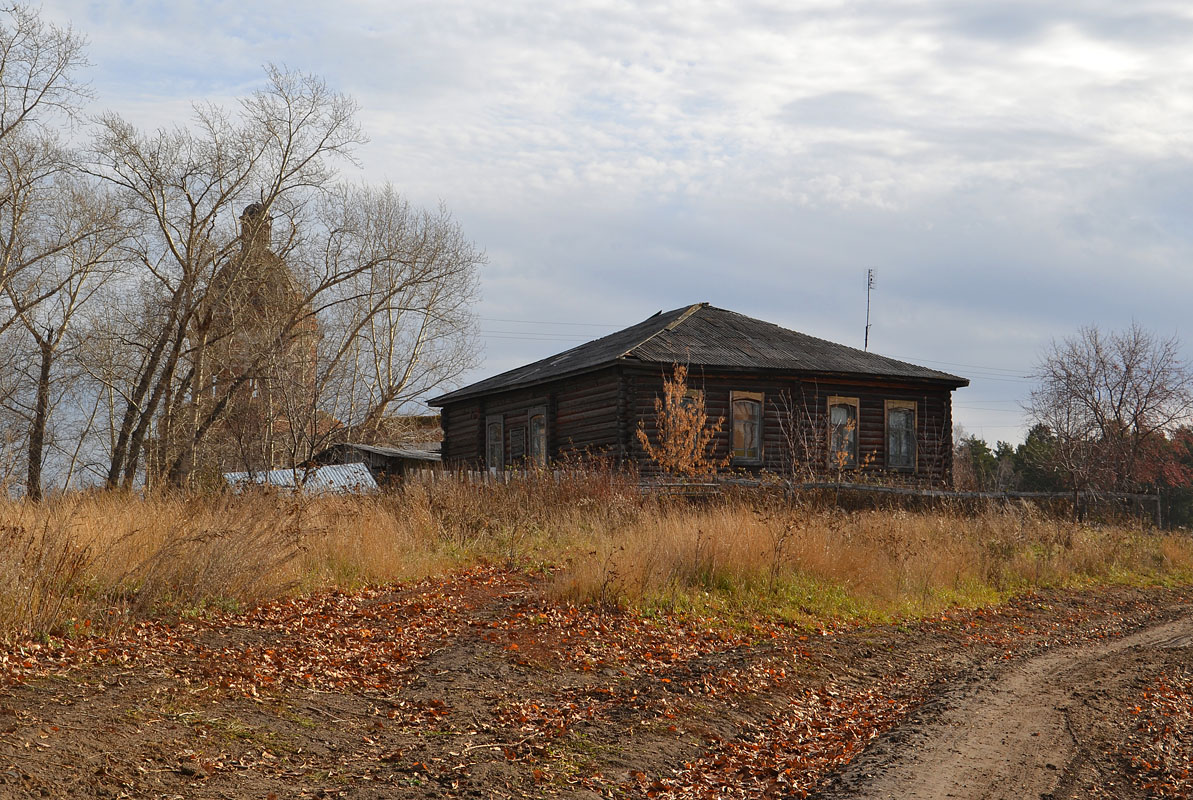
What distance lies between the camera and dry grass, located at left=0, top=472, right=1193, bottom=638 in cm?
883

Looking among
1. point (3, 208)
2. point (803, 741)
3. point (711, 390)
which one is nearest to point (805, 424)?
point (711, 390)

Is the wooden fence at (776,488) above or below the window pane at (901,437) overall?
below

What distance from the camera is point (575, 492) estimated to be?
17359mm

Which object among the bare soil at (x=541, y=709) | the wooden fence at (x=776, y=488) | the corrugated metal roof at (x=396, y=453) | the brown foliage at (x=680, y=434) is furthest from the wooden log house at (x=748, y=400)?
the bare soil at (x=541, y=709)

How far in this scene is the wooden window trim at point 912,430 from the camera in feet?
91.1

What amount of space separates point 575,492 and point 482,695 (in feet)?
32.1

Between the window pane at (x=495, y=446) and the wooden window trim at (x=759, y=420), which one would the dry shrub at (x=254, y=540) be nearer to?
the wooden window trim at (x=759, y=420)

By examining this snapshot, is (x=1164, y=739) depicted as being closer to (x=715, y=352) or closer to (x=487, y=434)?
(x=715, y=352)

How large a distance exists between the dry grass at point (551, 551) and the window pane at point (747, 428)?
670 cm

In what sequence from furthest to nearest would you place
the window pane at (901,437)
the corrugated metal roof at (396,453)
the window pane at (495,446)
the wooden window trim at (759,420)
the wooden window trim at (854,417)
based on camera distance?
1. the corrugated metal roof at (396,453)
2. the window pane at (495,446)
3. the window pane at (901,437)
4. the wooden window trim at (854,417)
5. the wooden window trim at (759,420)

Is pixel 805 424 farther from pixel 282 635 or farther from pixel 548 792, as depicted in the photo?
pixel 548 792

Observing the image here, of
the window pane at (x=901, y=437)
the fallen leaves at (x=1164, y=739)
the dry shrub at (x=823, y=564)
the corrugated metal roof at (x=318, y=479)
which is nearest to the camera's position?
the fallen leaves at (x=1164, y=739)

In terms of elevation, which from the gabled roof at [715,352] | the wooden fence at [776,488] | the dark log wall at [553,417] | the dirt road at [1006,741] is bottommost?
the dirt road at [1006,741]

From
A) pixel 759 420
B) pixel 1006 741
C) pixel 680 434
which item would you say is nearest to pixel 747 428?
pixel 759 420
